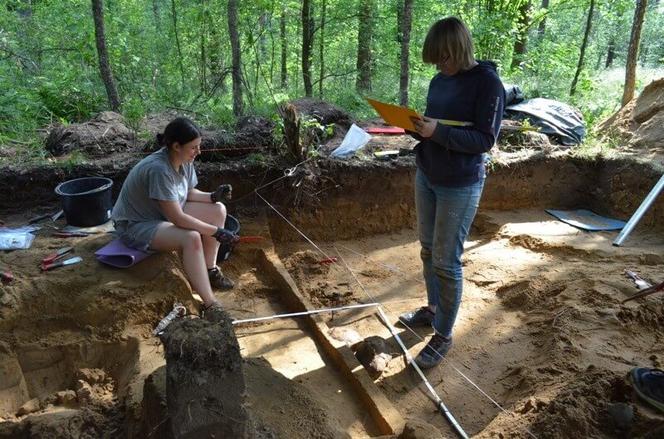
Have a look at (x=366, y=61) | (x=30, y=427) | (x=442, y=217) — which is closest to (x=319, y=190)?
(x=442, y=217)

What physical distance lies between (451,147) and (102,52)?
15.5 feet

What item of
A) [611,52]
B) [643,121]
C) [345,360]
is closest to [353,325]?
[345,360]

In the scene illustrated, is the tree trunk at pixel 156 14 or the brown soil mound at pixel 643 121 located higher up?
the tree trunk at pixel 156 14

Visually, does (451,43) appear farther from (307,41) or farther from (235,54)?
(307,41)

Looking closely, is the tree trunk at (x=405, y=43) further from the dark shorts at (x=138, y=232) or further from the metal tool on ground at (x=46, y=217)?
the metal tool on ground at (x=46, y=217)

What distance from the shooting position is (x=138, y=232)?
321cm

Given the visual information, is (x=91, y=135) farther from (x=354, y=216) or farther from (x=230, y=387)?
(x=230, y=387)

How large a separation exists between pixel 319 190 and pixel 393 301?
1505 mm

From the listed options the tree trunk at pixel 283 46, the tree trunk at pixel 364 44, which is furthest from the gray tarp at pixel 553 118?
the tree trunk at pixel 283 46

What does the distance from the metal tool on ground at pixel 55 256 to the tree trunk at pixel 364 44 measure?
8076 millimetres

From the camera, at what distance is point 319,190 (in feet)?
16.2

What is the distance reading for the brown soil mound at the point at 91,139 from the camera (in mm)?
4582

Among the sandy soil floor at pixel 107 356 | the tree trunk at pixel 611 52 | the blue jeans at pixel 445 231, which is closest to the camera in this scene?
the sandy soil floor at pixel 107 356

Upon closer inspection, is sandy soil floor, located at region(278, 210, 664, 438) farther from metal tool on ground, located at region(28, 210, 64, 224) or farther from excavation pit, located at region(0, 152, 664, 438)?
metal tool on ground, located at region(28, 210, 64, 224)
